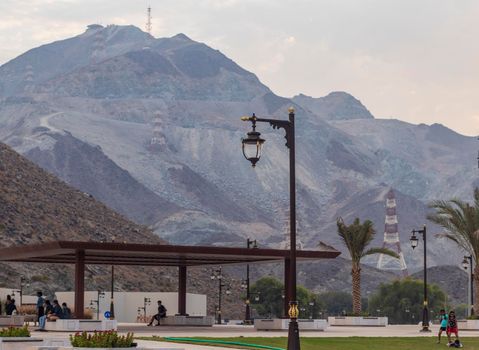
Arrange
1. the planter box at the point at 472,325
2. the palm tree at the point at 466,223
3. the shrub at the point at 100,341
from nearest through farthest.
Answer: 1. the shrub at the point at 100,341
2. the planter box at the point at 472,325
3. the palm tree at the point at 466,223

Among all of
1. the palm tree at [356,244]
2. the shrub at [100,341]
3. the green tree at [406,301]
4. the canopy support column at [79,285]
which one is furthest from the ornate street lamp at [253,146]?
the green tree at [406,301]

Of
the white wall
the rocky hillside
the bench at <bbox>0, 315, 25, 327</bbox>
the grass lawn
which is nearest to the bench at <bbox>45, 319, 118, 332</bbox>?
the bench at <bbox>0, 315, 25, 327</bbox>

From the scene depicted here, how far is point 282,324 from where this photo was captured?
53000 mm

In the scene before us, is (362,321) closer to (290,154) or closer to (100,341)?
(100,341)

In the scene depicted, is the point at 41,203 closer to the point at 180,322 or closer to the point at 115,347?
the point at 180,322

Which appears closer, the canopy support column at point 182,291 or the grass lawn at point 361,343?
the grass lawn at point 361,343

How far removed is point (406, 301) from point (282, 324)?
349 ft

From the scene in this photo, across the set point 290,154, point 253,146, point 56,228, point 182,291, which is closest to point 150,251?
point 182,291

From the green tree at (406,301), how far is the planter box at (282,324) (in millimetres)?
102308

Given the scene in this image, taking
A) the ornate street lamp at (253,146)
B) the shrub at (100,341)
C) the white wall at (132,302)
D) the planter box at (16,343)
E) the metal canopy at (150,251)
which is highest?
the ornate street lamp at (253,146)

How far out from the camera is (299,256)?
54.9 meters

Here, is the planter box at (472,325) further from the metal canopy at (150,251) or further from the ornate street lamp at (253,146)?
the ornate street lamp at (253,146)

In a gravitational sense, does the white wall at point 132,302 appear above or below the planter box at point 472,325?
above

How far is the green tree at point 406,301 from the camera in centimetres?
15575
